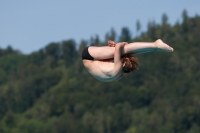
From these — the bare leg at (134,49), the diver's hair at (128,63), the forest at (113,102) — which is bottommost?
the forest at (113,102)

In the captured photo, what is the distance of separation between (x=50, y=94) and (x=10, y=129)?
34854 mm

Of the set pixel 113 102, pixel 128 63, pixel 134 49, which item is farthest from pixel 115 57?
pixel 113 102

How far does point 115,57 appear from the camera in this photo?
70.1 ft

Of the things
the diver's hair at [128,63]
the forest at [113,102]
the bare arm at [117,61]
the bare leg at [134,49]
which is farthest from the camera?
the forest at [113,102]

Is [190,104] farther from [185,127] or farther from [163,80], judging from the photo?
[163,80]

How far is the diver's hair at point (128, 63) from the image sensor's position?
2147cm

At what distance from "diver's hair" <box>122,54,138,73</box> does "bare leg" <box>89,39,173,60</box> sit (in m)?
0.20

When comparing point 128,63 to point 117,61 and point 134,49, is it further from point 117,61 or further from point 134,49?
point 134,49

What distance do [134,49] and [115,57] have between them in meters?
0.48

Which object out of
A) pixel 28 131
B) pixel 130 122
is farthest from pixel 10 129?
pixel 130 122

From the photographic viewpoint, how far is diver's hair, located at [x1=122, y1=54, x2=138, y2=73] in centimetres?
A: 2147

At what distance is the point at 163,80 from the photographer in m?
190

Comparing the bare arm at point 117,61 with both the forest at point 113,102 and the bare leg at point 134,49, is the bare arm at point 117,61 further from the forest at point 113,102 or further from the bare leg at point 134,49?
the forest at point 113,102

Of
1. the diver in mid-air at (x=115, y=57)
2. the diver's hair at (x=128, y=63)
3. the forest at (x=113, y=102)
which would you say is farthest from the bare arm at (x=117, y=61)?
the forest at (x=113, y=102)
